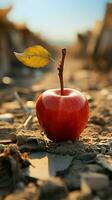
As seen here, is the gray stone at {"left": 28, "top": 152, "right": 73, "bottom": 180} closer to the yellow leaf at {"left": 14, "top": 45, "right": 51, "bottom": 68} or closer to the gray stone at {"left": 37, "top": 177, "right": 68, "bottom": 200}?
the gray stone at {"left": 37, "top": 177, "right": 68, "bottom": 200}

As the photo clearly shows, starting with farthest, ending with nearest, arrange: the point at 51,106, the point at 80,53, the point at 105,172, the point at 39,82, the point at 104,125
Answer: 1. the point at 80,53
2. the point at 39,82
3. the point at 104,125
4. the point at 51,106
5. the point at 105,172

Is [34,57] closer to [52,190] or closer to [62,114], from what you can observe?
[62,114]

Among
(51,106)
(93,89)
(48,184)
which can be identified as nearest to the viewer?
(48,184)

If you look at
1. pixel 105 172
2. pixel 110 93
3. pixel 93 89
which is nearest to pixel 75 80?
pixel 93 89

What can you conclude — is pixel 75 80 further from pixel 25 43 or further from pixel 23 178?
pixel 23 178

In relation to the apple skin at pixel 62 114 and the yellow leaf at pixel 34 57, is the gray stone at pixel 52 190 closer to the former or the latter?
the apple skin at pixel 62 114

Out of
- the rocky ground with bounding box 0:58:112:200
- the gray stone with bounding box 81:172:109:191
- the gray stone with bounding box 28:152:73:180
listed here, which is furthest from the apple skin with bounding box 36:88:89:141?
the gray stone with bounding box 81:172:109:191

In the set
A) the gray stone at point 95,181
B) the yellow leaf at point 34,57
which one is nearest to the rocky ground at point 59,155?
the gray stone at point 95,181

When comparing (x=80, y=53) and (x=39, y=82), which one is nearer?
(x=39, y=82)
